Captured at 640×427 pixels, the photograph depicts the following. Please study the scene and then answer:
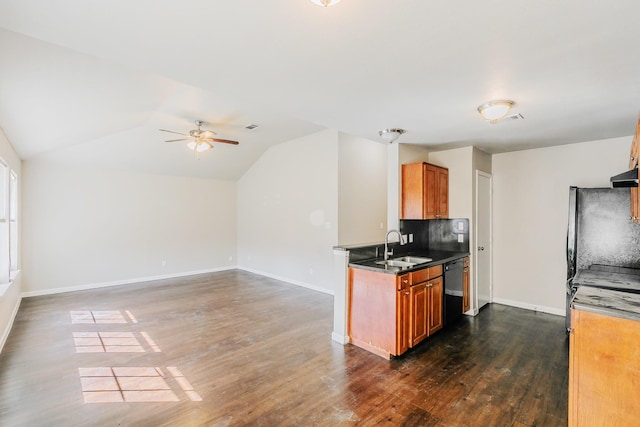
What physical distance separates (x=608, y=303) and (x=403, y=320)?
1.64 m

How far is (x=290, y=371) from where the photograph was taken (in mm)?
2883

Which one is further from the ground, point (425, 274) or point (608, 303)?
point (608, 303)

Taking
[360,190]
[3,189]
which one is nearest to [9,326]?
[3,189]

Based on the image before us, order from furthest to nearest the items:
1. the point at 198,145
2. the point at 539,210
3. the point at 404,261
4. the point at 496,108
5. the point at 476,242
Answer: the point at 198,145 < the point at 539,210 < the point at 476,242 < the point at 404,261 < the point at 496,108

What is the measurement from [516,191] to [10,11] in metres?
5.66

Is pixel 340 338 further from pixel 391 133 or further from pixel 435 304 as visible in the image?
pixel 391 133

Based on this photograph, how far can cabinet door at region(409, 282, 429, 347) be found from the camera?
3223 millimetres

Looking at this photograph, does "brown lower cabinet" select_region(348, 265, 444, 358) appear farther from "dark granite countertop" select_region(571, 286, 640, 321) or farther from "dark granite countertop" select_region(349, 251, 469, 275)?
"dark granite countertop" select_region(571, 286, 640, 321)

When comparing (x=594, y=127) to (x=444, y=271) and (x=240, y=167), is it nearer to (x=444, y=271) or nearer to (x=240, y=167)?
(x=444, y=271)

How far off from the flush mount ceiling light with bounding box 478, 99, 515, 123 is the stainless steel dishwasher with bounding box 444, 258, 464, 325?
73.6 inches

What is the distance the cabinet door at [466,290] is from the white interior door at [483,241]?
18cm

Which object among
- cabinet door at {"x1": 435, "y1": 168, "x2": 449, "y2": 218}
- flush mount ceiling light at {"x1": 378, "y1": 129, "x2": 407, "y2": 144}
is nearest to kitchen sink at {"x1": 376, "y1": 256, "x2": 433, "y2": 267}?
cabinet door at {"x1": 435, "y1": 168, "x2": 449, "y2": 218}

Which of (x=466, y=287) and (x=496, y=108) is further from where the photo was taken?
(x=466, y=287)

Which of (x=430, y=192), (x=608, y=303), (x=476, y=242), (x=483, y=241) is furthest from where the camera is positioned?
(x=483, y=241)
